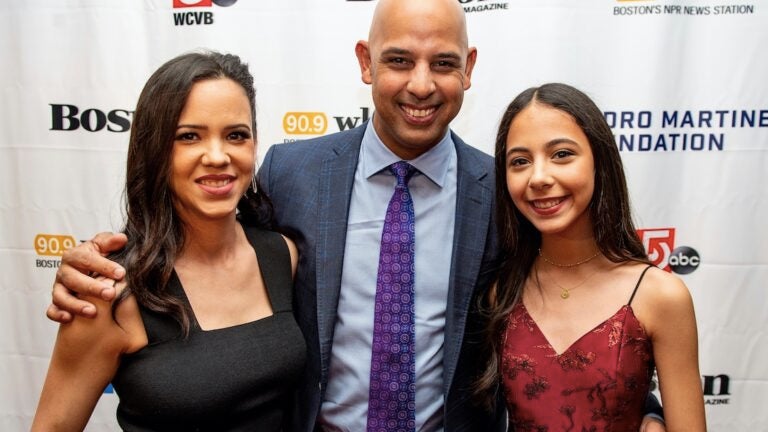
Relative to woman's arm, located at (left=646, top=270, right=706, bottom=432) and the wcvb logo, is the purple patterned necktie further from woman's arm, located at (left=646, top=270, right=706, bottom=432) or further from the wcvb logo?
A: the wcvb logo

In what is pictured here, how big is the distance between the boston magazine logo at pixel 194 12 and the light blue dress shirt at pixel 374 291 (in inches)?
48.8

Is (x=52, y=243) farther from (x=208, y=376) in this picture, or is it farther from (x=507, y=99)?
(x=507, y=99)

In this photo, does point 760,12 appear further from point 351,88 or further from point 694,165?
point 351,88

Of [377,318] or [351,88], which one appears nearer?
[377,318]

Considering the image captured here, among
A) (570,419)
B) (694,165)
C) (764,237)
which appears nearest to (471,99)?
(694,165)

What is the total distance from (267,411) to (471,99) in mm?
1584

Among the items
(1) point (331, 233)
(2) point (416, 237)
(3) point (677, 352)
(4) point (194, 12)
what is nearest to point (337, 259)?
(1) point (331, 233)

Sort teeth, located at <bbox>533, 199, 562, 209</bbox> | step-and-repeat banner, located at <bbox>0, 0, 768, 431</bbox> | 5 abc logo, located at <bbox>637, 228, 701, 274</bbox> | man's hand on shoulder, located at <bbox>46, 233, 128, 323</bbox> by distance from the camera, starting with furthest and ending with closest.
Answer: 5 abc logo, located at <bbox>637, 228, 701, 274</bbox> < step-and-repeat banner, located at <bbox>0, 0, 768, 431</bbox> < teeth, located at <bbox>533, 199, 562, 209</bbox> < man's hand on shoulder, located at <bbox>46, 233, 128, 323</bbox>

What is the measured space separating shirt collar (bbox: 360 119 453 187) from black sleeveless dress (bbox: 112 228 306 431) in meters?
0.50

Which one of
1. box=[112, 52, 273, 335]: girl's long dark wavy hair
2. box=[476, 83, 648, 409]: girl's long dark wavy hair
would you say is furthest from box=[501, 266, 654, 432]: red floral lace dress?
box=[112, 52, 273, 335]: girl's long dark wavy hair

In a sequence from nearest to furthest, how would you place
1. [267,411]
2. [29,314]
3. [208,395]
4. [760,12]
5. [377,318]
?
[208,395] → [267,411] → [377,318] → [760,12] → [29,314]

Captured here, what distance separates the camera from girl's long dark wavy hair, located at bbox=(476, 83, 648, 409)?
1414 millimetres

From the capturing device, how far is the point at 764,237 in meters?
2.57

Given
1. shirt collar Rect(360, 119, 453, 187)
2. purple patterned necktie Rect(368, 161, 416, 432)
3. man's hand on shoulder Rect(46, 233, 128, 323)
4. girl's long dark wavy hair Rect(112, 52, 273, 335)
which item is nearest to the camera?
man's hand on shoulder Rect(46, 233, 128, 323)
